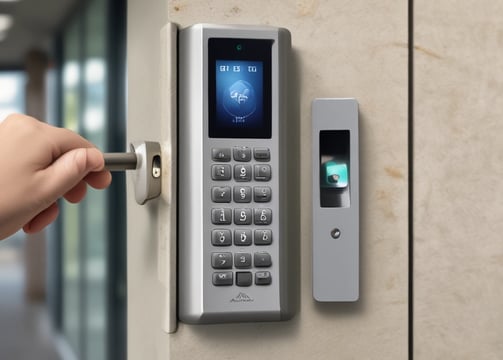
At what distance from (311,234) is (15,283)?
7.78 meters

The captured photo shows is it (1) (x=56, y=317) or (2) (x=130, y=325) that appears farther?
(1) (x=56, y=317)

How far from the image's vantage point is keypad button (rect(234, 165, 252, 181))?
0.71 meters

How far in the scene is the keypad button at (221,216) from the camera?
27.6 inches

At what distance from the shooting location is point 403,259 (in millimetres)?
758

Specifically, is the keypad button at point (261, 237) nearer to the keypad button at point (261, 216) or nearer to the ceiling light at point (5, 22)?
the keypad button at point (261, 216)

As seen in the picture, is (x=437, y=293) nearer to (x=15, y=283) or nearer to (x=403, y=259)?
(x=403, y=259)

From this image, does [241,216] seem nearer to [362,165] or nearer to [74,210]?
[362,165]

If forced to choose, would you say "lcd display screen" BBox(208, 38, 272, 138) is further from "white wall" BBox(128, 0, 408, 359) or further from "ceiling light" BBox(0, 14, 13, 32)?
"ceiling light" BBox(0, 14, 13, 32)

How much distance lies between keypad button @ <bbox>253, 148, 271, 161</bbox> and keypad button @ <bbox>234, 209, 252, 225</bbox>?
55 mm

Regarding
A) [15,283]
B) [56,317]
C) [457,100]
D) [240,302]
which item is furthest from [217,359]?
[15,283]

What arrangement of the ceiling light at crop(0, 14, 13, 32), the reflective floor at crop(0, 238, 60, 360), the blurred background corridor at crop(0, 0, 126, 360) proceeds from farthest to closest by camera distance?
the ceiling light at crop(0, 14, 13, 32) → the reflective floor at crop(0, 238, 60, 360) → the blurred background corridor at crop(0, 0, 126, 360)

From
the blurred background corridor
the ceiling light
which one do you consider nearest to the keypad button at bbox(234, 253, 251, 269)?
the blurred background corridor

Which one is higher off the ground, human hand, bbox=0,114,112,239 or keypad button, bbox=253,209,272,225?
human hand, bbox=0,114,112,239

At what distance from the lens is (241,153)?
71 centimetres
